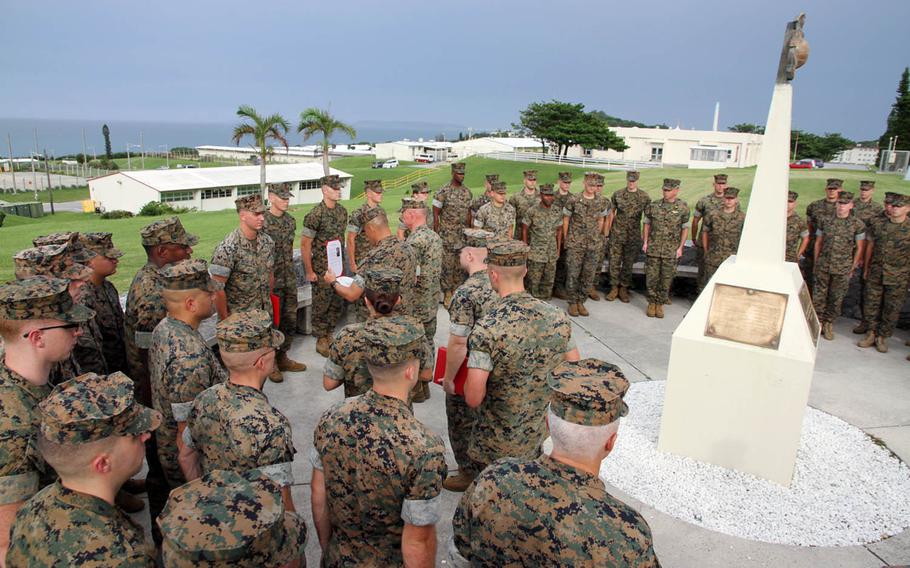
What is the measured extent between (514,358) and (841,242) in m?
6.58

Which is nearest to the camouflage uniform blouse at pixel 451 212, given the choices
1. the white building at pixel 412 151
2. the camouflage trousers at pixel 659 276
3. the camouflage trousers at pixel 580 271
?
the camouflage trousers at pixel 580 271

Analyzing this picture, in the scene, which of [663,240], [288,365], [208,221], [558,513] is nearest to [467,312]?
[558,513]

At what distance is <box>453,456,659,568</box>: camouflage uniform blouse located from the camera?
179cm

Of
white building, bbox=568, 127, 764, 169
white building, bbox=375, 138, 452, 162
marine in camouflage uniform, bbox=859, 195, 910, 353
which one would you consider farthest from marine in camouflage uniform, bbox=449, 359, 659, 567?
white building, bbox=375, 138, 452, 162

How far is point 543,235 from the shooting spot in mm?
8648

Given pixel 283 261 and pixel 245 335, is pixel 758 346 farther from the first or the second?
pixel 283 261

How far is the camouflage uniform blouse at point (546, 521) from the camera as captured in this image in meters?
1.79

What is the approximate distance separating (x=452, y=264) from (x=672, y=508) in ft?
17.2

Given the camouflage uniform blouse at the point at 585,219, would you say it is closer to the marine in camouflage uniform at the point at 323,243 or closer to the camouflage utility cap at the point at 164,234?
the marine in camouflage uniform at the point at 323,243

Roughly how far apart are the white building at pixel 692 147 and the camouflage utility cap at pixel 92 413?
137ft

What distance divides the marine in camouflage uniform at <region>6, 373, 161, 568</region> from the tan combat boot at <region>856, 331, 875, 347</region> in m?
8.56

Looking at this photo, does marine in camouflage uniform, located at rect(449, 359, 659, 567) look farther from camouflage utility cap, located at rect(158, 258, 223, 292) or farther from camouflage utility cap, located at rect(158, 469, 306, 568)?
camouflage utility cap, located at rect(158, 258, 223, 292)

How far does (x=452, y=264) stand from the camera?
880 centimetres

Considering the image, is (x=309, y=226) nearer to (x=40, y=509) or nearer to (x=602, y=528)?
(x=40, y=509)
